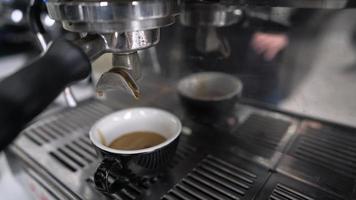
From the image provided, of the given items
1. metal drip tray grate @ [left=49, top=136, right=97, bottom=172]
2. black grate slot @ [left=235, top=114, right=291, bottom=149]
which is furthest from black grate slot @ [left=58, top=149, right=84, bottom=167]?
black grate slot @ [left=235, top=114, right=291, bottom=149]

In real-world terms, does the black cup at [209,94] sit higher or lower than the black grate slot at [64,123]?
higher

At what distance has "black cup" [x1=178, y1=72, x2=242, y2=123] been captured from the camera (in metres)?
0.43

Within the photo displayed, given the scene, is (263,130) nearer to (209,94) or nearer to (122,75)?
(209,94)

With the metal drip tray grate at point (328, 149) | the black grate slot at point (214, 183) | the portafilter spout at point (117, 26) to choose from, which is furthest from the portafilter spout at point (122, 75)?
the metal drip tray grate at point (328, 149)

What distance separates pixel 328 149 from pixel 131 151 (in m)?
0.27

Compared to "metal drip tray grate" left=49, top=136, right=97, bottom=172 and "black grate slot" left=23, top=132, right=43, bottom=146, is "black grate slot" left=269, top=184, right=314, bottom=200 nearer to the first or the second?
"metal drip tray grate" left=49, top=136, right=97, bottom=172

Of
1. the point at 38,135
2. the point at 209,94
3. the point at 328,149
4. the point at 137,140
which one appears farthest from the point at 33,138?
the point at 328,149

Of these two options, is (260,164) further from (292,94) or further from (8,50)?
(8,50)

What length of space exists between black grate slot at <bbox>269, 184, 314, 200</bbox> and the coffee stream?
0.15m

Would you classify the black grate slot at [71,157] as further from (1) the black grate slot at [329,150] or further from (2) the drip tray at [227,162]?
(1) the black grate slot at [329,150]

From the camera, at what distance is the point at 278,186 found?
331 millimetres

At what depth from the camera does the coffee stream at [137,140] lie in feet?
1.20

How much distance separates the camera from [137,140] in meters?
0.38

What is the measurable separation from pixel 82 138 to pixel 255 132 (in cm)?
27
